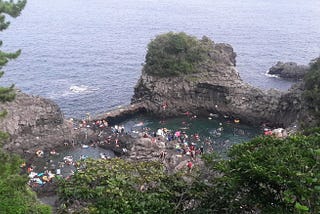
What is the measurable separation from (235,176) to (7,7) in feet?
57.7

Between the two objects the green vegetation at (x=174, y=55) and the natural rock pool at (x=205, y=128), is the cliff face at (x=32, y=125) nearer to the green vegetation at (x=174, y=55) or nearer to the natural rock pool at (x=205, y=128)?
the natural rock pool at (x=205, y=128)

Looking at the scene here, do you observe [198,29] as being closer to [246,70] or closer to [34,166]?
[246,70]

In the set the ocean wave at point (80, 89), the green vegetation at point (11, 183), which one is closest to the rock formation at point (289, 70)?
the ocean wave at point (80, 89)

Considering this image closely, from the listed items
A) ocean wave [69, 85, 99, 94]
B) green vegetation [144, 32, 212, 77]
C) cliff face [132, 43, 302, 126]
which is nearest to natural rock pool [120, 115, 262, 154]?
cliff face [132, 43, 302, 126]

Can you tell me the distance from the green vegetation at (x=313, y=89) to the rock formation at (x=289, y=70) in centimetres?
2627

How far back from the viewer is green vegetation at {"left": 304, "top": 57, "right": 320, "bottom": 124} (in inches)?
1834

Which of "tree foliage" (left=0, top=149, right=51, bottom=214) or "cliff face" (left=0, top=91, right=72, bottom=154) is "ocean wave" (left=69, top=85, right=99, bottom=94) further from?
"tree foliage" (left=0, top=149, right=51, bottom=214)

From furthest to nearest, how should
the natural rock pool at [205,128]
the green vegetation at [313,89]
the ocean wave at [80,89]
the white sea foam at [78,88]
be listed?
1. the white sea foam at [78,88]
2. the ocean wave at [80,89]
3. the natural rock pool at [205,128]
4. the green vegetation at [313,89]

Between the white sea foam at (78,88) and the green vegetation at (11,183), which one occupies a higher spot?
the green vegetation at (11,183)

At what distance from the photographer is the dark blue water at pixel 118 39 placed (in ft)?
246

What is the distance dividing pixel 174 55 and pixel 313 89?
2261cm

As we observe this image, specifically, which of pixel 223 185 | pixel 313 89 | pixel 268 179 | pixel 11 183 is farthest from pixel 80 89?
pixel 268 179

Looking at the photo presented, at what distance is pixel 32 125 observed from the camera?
51125 mm

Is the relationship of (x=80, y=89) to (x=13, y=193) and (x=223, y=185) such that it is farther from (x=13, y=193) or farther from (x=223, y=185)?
(x=223, y=185)
